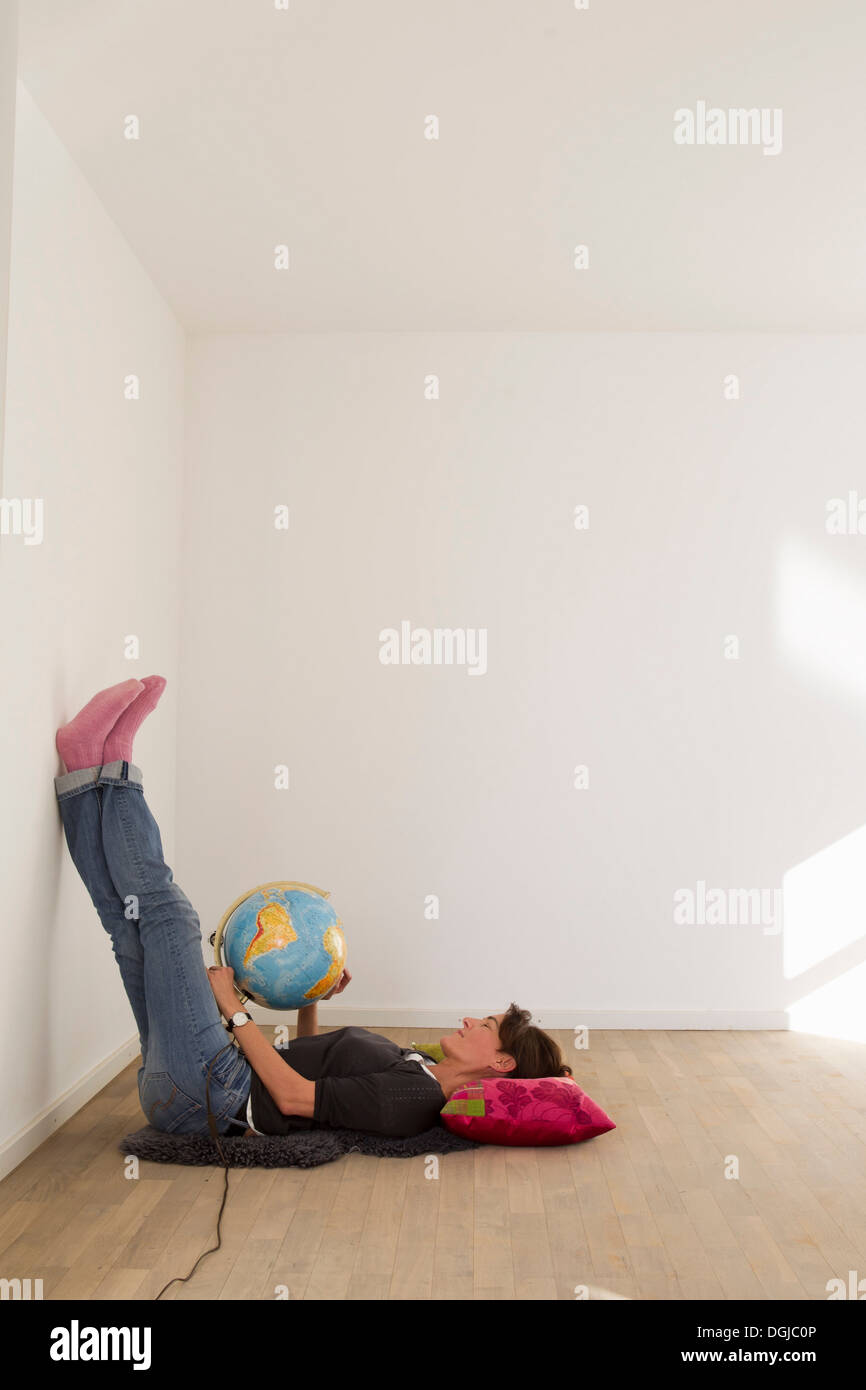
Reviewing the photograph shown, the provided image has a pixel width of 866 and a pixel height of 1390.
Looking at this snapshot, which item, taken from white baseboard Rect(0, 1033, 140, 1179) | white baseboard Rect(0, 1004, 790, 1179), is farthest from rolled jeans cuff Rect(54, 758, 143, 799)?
white baseboard Rect(0, 1004, 790, 1179)

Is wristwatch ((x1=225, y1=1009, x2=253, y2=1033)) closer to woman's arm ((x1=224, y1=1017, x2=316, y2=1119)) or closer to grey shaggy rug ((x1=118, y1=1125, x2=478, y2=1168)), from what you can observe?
woman's arm ((x1=224, y1=1017, x2=316, y2=1119))

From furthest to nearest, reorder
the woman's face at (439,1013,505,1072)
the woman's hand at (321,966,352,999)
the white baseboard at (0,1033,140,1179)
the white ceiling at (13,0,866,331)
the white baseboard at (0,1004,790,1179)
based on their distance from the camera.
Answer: the white baseboard at (0,1004,790,1179)
the woman's hand at (321,966,352,999)
the woman's face at (439,1013,505,1072)
the white baseboard at (0,1033,140,1179)
the white ceiling at (13,0,866,331)

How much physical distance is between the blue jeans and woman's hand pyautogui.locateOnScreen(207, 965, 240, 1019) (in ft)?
0.34

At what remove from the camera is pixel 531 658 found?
502cm

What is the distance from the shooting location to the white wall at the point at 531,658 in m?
4.93

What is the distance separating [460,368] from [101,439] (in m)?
1.86

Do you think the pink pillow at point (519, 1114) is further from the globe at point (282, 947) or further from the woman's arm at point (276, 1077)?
the globe at point (282, 947)

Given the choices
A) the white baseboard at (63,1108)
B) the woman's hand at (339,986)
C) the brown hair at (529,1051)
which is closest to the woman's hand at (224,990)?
the woman's hand at (339,986)

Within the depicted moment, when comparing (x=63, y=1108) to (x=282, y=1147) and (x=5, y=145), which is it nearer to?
(x=282, y=1147)

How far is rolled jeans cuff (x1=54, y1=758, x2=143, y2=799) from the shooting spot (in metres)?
3.43

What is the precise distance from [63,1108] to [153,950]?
0.65 m
